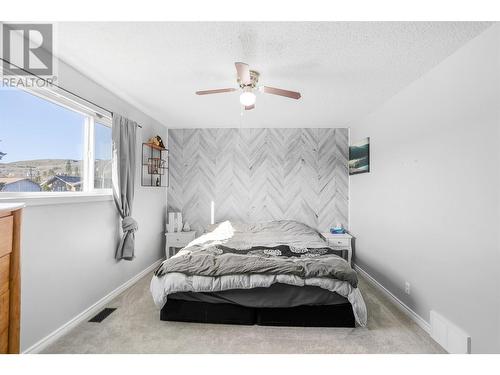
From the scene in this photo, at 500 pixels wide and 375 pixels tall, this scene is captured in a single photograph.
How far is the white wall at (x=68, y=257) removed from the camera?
2.00 metres

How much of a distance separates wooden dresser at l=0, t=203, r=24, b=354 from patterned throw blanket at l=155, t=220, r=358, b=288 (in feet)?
4.12

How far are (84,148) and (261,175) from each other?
8.89ft

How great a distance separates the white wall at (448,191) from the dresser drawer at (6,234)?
8.94 feet

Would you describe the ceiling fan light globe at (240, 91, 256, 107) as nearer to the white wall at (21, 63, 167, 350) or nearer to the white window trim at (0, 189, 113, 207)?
the white wall at (21, 63, 167, 350)

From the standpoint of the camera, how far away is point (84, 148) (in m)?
2.84

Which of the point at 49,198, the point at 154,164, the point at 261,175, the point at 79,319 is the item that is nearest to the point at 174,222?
the point at 154,164

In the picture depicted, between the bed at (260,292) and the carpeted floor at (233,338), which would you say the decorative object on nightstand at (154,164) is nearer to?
the bed at (260,292)

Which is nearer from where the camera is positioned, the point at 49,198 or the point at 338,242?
the point at 49,198

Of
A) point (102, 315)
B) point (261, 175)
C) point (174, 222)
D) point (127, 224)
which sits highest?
point (261, 175)

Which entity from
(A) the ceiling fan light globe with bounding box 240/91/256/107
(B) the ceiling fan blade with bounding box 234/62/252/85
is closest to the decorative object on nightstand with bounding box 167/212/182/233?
(A) the ceiling fan light globe with bounding box 240/91/256/107

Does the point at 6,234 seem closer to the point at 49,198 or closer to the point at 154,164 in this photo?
the point at 49,198

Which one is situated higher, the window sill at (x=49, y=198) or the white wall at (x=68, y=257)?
the window sill at (x=49, y=198)

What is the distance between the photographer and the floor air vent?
99.7 inches

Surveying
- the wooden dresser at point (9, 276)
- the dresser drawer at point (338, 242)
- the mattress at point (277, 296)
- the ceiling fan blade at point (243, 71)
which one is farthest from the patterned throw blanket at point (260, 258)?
the ceiling fan blade at point (243, 71)
